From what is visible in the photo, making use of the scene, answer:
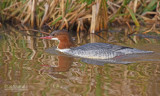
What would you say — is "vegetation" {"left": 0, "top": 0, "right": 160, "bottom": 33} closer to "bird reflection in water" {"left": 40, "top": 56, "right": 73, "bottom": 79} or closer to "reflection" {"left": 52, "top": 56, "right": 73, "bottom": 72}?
"reflection" {"left": 52, "top": 56, "right": 73, "bottom": 72}

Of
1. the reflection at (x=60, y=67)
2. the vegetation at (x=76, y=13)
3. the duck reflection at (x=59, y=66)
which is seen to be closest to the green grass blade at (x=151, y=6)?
the vegetation at (x=76, y=13)

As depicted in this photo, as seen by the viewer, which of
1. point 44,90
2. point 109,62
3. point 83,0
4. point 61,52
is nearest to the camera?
point 44,90

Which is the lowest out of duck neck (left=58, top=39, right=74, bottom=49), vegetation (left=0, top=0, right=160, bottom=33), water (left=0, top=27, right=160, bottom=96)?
water (left=0, top=27, right=160, bottom=96)

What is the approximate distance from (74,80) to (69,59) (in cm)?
197

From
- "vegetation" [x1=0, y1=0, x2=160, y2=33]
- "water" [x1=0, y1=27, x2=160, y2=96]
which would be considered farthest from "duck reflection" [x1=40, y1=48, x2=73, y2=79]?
"vegetation" [x1=0, y1=0, x2=160, y2=33]

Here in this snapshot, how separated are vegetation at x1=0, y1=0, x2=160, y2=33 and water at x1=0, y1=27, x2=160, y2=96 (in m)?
2.10

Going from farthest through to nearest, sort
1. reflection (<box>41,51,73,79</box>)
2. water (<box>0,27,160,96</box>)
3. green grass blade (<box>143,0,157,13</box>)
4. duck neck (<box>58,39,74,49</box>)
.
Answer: green grass blade (<box>143,0,157,13</box>) < duck neck (<box>58,39,74,49</box>) < reflection (<box>41,51,73,79</box>) < water (<box>0,27,160,96</box>)

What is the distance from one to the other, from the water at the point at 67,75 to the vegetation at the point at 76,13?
6.89 ft

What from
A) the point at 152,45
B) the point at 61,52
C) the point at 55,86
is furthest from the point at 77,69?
the point at 152,45

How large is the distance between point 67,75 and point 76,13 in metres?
4.96

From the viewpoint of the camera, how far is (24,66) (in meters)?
6.15

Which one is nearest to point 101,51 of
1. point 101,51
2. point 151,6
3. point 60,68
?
point 101,51

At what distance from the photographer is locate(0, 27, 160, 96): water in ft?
15.2

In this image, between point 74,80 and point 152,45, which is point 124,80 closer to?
point 74,80
